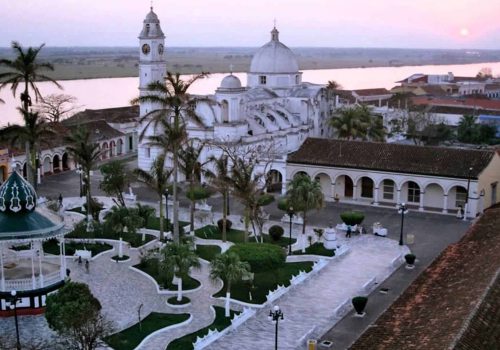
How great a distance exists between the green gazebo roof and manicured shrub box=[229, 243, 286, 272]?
7.21m

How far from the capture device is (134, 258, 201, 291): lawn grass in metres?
27.0

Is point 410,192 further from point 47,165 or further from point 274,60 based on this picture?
point 47,165

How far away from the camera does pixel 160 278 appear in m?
27.5

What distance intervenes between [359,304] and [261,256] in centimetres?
429

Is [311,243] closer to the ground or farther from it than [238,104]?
closer to the ground

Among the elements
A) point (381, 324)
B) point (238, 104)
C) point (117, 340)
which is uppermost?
point (238, 104)

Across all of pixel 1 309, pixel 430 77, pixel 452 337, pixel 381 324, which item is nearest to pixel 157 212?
pixel 1 309

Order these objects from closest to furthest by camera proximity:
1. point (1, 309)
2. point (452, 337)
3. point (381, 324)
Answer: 1. point (452, 337)
2. point (381, 324)
3. point (1, 309)

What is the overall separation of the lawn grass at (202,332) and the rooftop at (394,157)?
798 inches

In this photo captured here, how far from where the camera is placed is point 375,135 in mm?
52844

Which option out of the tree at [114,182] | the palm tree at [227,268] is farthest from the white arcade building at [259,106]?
the palm tree at [227,268]

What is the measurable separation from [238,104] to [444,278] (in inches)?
1146

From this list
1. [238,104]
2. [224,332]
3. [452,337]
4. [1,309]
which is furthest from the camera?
[238,104]

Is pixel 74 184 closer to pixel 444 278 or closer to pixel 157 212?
pixel 157 212
